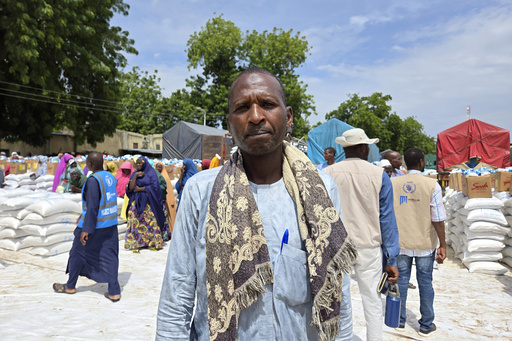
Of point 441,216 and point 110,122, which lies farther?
point 110,122

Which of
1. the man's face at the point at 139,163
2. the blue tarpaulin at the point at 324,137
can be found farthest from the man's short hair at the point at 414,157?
the blue tarpaulin at the point at 324,137

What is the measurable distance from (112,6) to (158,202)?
22.9 meters

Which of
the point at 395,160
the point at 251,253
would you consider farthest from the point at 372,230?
the point at 395,160

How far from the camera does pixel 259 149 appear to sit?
1166mm

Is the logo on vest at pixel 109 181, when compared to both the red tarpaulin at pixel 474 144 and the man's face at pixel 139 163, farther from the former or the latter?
the red tarpaulin at pixel 474 144

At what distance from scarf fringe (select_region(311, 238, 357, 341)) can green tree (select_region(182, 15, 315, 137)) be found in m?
29.5

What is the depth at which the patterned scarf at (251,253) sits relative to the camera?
1098 mm

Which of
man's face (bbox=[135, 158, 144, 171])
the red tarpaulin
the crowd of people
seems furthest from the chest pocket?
Result: the red tarpaulin

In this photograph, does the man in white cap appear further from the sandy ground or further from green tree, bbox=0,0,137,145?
green tree, bbox=0,0,137,145

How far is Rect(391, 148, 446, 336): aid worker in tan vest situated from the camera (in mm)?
3336

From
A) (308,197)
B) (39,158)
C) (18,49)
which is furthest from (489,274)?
(18,49)

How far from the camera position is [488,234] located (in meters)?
5.41

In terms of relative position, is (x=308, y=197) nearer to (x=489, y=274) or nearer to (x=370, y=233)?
(x=370, y=233)

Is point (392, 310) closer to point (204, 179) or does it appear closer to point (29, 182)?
point (204, 179)
